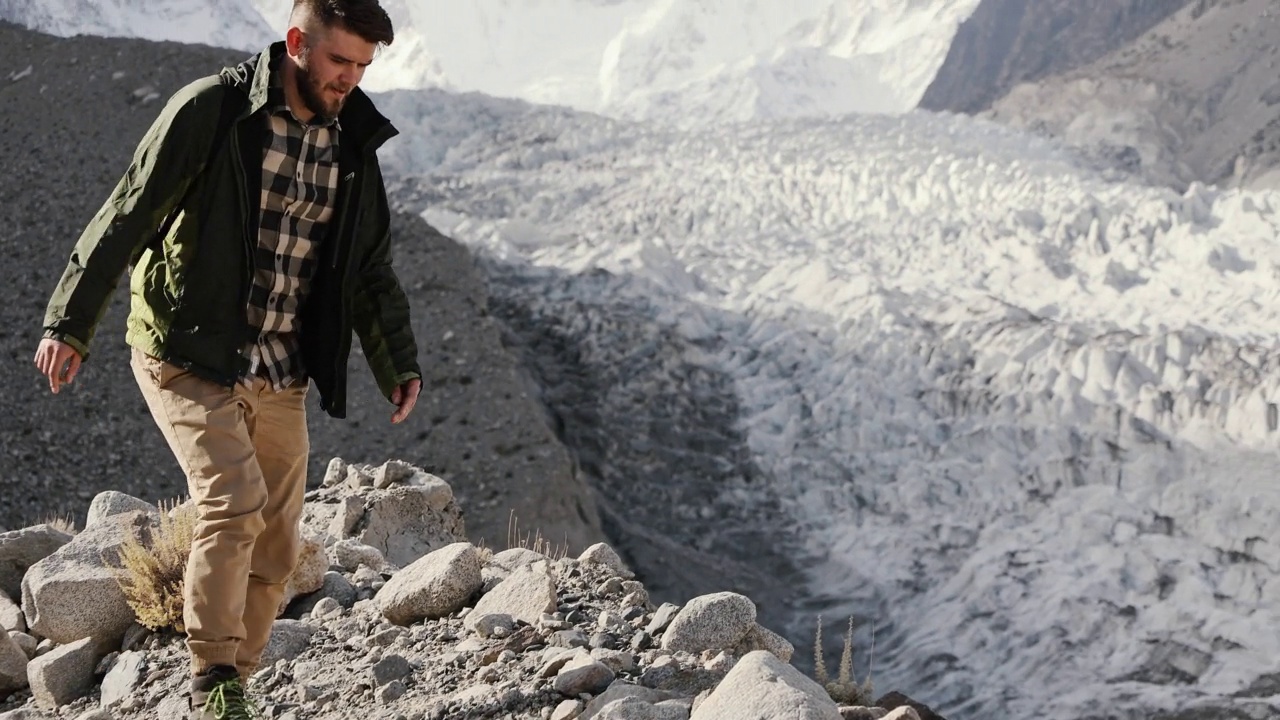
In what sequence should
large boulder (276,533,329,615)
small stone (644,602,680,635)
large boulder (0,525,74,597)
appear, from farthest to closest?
large boulder (0,525,74,597) < large boulder (276,533,329,615) < small stone (644,602,680,635)

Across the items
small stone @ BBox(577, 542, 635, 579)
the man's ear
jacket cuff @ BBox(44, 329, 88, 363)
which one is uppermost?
the man's ear

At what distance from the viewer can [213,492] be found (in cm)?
292

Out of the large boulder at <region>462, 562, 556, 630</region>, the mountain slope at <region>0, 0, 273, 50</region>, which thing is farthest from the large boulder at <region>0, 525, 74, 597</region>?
the mountain slope at <region>0, 0, 273, 50</region>

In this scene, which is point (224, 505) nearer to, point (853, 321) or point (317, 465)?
point (317, 465)

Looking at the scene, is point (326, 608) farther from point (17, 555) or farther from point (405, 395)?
point (405, 395)

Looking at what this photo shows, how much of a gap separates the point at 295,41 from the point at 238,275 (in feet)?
1.54

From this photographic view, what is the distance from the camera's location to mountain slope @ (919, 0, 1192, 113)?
50.1 m

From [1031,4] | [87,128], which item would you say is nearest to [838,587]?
[87,128]

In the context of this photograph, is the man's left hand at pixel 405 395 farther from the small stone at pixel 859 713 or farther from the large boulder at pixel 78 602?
the large boulder at pixel 78 602

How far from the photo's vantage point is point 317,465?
14.0 meters

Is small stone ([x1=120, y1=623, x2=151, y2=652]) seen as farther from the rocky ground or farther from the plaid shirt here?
the rocky ground

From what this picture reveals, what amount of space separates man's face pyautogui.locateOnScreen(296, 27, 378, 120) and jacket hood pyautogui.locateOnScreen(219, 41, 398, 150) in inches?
2.6

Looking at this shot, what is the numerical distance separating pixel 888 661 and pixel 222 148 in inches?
505

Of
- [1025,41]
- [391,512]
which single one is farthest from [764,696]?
[1025,41]
